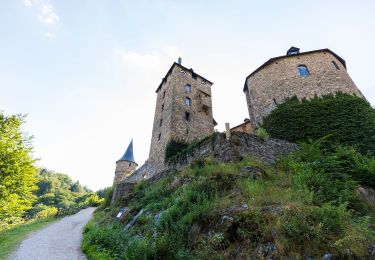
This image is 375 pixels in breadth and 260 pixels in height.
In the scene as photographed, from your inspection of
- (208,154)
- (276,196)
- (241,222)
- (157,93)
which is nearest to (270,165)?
(208,154)

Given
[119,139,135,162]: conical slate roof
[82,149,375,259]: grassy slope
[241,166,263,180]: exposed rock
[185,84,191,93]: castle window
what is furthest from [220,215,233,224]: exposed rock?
[119,139,135,162]: conical slate roof

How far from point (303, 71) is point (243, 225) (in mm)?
15936

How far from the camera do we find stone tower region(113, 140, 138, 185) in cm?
3753

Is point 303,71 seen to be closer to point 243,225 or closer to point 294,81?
point 294,81

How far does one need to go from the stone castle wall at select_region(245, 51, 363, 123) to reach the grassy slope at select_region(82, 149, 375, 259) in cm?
1024

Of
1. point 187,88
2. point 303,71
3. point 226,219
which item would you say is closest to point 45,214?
point 187,88

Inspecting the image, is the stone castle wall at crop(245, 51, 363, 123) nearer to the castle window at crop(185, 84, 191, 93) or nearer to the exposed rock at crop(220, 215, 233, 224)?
the castle window at crop(185, 84, 191, 93)

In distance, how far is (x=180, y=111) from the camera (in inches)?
803

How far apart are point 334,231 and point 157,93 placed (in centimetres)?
2317

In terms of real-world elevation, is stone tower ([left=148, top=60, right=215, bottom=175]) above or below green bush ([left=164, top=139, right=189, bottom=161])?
above

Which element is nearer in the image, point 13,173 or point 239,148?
point 239,148

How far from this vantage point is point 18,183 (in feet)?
38.4

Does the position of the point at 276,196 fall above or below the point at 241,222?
above

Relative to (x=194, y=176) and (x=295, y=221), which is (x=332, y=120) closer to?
(x=194, y=176)
